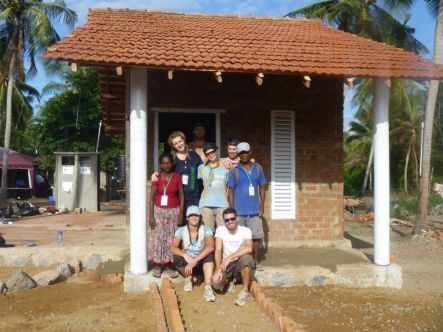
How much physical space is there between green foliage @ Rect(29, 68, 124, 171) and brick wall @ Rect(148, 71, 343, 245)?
60.6 feet

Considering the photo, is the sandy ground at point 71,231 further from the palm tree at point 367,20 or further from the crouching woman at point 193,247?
the palm tree at point 367,20

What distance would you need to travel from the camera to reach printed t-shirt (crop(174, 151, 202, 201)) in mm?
6055

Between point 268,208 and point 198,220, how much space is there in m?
2.25

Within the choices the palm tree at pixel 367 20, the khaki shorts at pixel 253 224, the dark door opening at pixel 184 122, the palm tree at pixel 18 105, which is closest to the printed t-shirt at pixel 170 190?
the khaki shorts at pixel 253 224

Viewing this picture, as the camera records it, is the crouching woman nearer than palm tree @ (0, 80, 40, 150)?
Yes

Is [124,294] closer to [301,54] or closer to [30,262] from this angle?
[30,262]

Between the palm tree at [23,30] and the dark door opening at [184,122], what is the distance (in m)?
12.4

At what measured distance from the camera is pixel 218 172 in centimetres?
597

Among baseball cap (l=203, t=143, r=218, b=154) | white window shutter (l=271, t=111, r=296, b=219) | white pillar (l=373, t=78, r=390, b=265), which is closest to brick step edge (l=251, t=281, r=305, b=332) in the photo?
baseball cap (l=203, t=143, r=218, b=154)

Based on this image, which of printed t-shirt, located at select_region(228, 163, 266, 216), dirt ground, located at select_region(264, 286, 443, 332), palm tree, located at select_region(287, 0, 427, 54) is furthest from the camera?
palm tree, located at select_region(287, 0, 427, 54)

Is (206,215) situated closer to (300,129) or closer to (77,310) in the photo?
(77,310)

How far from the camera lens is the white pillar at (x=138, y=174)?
5836mm

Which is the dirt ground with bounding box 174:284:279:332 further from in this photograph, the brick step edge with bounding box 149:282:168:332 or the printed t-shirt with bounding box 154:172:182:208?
the printed t-shirt with bounding box 154:172:182:208

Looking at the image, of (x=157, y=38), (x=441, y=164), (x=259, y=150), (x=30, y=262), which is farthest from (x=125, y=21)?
(x=441, y=164)
